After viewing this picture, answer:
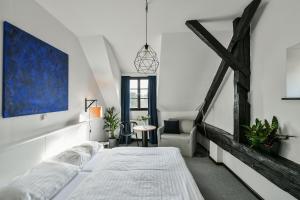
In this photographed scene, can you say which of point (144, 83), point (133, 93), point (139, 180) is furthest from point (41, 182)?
point (144, 83)

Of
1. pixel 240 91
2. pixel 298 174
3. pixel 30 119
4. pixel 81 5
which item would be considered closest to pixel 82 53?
pixel 81 5

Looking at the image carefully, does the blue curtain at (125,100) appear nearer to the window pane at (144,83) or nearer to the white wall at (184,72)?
the window pane at (144,83)

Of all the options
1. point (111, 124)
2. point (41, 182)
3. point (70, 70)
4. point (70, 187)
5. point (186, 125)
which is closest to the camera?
point (41, 182)

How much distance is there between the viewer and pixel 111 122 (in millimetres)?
4598

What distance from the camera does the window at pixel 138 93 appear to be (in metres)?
5.33

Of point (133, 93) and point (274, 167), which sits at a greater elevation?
point (133, 93)

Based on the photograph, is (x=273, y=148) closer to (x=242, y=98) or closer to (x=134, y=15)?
(x=242, y=98)

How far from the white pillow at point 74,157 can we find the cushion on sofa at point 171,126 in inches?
Answer: 103

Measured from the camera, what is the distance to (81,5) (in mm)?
2230

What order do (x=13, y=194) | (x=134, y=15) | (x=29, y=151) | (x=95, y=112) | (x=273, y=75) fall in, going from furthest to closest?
(x=95, y=112)
(x=134, y=15)
(x=273, y=75)
(x=29, y=151)
(x=13, y=194)

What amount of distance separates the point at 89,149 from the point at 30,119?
2.84 feet

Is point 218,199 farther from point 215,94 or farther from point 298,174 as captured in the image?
point 215,94

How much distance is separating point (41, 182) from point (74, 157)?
644 millimetres

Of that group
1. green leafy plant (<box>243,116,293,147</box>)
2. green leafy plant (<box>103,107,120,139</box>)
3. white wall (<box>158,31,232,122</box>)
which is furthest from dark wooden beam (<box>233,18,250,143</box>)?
green leafy plant (<box>103,107,120,139</box>)
